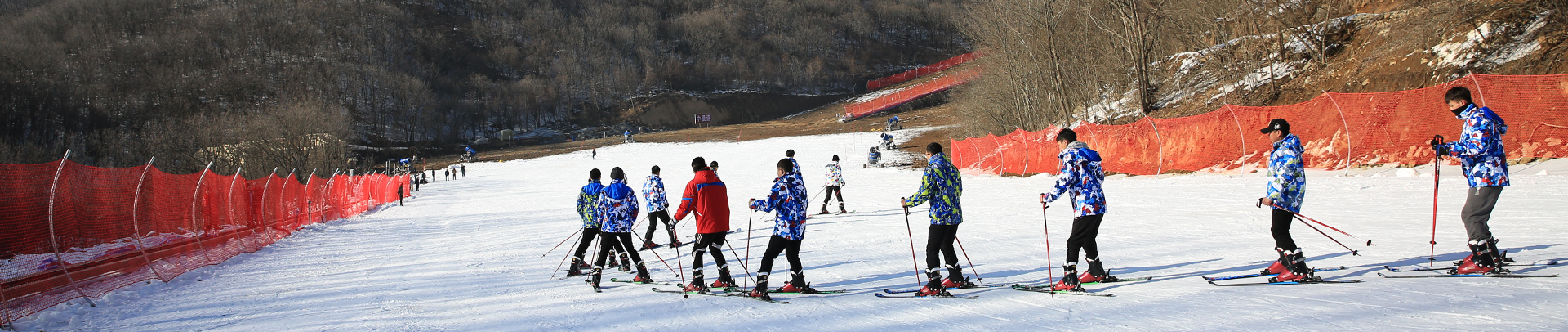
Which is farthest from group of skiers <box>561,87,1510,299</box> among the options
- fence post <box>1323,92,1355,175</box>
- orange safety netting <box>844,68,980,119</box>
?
orange safety netting <box>844,68,980,119</box>

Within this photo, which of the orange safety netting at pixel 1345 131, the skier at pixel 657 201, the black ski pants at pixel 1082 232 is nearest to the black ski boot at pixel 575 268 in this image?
the skier at pixel 657 201

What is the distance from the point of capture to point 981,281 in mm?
A: 6457

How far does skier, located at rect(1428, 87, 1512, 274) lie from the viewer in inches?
200

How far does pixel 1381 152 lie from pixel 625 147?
51661 millimetres

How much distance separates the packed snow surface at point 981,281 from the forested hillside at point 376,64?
33.9m

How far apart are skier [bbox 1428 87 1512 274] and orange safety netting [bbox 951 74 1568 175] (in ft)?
26.6

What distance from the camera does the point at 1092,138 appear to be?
2061cm

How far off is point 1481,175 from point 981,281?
3498mm

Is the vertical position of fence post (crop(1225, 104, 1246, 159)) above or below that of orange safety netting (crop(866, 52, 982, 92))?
below

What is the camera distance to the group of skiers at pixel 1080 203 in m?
5.15

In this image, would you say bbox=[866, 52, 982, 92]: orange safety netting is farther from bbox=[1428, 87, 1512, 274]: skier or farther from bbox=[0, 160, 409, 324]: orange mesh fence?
bbox=[1428, 87, 1512, 274]: skier

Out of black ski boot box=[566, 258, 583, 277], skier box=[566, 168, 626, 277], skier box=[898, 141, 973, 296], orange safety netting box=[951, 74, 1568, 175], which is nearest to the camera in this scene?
skier box=[898, 141, 973, 296]

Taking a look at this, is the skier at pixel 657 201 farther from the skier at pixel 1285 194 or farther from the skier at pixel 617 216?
the skier at pixel 1285 194

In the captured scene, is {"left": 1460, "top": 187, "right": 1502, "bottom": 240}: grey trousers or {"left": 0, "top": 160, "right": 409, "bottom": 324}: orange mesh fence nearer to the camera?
{"left": 1460, "top": 187, "right": 1502, "bottom": 240}: grey trousers
